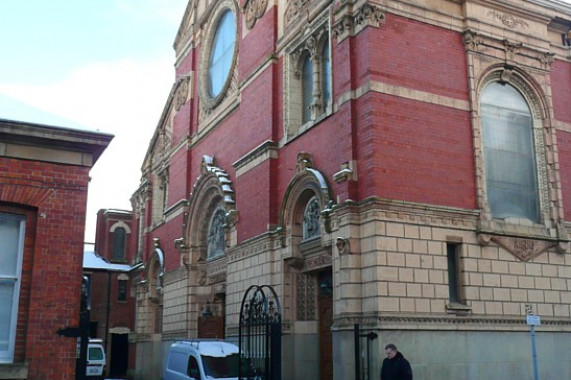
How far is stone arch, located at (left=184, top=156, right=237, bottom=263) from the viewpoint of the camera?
87.8ft

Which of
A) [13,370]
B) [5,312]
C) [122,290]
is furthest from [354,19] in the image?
[122,290]

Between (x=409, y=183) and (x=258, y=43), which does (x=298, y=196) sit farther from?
(x=258, y=43)

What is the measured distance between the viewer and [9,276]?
34.4 ft

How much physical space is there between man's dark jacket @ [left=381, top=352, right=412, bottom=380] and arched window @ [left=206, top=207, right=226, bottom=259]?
13465 millimetres

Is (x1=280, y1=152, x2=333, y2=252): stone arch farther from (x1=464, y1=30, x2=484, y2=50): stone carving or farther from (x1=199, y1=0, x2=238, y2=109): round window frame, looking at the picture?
(x1=199, y1=0, x2=238, y2=109): round window frame

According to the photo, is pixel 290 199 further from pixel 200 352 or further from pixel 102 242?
pixel 102 242

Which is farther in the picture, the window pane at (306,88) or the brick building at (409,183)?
the window pane at (306,88)

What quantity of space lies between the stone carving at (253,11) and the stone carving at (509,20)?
843 centimetres

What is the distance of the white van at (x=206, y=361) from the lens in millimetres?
15945

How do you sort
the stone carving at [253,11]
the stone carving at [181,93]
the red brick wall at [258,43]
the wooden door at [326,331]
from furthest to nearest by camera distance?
the stone carving at [181,93] → the stone carving at [253,11] → the red brick wall at [258,43] → the wooden door at [326,331]

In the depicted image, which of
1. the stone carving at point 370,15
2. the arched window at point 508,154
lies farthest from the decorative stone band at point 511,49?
the stone carving at point 370,15

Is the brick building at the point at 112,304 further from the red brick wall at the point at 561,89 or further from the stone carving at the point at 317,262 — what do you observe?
the red brick wall at the point at 561,89

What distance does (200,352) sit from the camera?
16.4 metres

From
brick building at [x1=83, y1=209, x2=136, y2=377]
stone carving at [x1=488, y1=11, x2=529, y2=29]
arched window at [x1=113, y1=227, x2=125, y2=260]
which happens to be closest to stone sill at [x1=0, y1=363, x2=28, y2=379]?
stone carving at [x1=488, y1=11, x2=529, y2=29]
